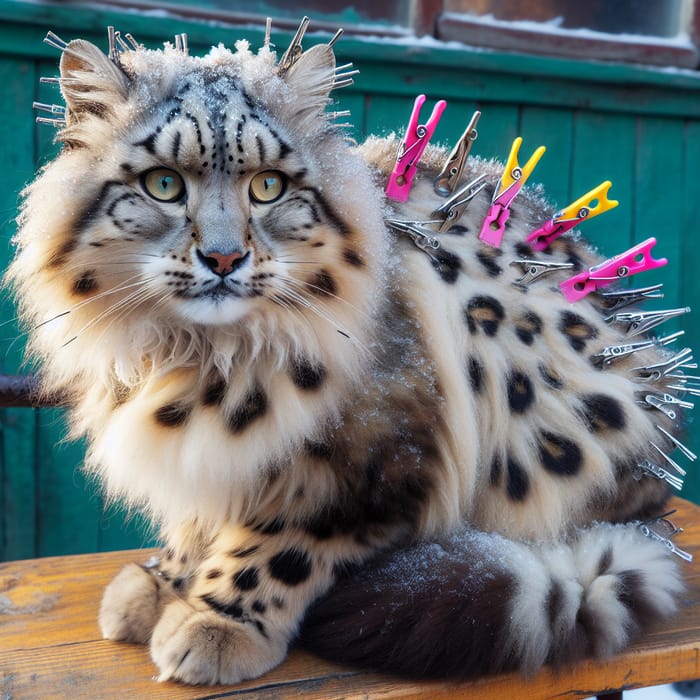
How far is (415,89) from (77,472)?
1422mm

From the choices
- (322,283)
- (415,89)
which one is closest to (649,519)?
(322,283)

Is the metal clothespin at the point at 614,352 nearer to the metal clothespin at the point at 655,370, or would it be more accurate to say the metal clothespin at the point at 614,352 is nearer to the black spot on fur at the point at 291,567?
the metal clothespin at the point at 655,370

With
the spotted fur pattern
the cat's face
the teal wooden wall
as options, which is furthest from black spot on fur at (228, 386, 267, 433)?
the teal wooden wall

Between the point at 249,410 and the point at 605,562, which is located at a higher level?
the point at 249,410

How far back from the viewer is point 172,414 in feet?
3.65

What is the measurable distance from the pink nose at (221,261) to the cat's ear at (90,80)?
26cm

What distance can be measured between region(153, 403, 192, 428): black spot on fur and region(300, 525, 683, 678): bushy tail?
32 cm

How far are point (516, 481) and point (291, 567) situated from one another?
1.21 ft

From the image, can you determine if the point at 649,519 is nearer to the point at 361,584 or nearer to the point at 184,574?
the point at 361,584

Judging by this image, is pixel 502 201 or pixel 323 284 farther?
pixel 502 201

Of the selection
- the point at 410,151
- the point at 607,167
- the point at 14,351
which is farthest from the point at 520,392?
the point at 607,167

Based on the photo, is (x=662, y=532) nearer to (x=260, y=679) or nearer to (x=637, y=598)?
(x=637, y=598)

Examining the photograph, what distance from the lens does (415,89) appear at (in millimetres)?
2275

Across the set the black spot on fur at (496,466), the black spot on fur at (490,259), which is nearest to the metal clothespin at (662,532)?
the black spot on fur at (496,466)
